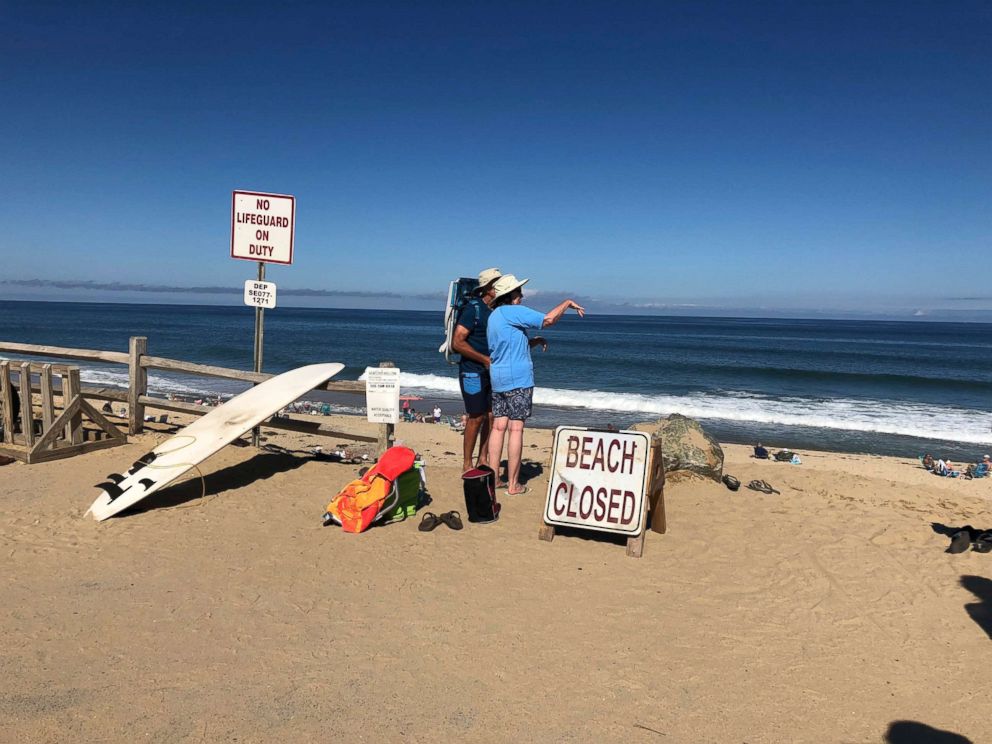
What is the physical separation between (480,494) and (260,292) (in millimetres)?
3617

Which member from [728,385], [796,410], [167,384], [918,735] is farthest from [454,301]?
[728,385]

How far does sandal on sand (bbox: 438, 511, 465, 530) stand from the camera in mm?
5172

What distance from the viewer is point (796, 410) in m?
18.3

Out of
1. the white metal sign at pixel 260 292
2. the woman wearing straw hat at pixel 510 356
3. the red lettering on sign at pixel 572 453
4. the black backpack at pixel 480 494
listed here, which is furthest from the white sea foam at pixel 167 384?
the red lettering on sign at pixel 572 453

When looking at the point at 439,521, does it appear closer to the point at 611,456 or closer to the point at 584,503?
the point at 584,503

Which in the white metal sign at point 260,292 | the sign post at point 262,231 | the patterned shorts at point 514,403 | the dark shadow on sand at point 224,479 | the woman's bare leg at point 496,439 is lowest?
the dark shadow on sand at point 224,479

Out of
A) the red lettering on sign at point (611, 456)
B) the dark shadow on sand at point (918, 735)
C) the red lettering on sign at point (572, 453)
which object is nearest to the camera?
the dark shadow on sand at point (918, 735)

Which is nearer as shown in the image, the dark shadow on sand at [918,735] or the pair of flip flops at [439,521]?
the dark shadow on sand at [918,735]

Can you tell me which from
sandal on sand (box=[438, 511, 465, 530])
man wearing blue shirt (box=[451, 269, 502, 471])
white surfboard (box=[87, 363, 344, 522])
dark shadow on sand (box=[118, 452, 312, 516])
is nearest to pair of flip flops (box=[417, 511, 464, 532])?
sandal on sand (box=[438, 511, 465, 530])

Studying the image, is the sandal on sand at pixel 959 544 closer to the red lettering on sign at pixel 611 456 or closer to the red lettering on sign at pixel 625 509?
the red lettering on sign at pixel 625 509

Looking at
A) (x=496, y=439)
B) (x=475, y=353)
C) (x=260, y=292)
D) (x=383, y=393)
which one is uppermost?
(x=260, y=292)

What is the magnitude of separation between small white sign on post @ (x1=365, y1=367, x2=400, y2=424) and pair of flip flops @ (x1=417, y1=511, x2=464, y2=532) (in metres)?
1.43

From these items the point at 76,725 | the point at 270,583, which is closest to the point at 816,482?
the point at 270,583

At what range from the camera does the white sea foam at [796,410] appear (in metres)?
15.8
